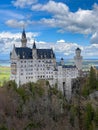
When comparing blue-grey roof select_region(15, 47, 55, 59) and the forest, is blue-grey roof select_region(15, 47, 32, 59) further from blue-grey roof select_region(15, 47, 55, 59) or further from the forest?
the forest

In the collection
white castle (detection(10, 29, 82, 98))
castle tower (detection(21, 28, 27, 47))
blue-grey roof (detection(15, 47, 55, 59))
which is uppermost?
castle tower (detection(21, 28, 27, 47))

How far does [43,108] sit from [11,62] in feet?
72.2

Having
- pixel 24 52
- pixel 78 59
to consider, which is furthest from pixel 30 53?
pixel 78 59

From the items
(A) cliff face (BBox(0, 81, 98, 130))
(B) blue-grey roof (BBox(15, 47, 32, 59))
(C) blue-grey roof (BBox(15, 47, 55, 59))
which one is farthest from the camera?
(C) blue-grey roof (BBox(15, 47, 55, 59))

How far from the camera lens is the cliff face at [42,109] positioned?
151ft

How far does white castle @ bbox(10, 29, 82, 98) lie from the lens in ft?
238

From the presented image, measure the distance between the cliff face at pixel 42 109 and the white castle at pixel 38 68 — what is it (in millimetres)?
4097

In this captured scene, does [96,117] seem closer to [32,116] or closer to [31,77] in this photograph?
[32,116]

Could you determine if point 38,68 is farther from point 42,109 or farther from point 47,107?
A: point 42,109

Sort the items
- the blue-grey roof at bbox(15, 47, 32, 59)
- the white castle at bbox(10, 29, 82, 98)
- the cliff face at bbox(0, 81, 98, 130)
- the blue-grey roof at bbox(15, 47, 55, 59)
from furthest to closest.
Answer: the blue-grey roof at bbox(15, 47, 55, 59) < the blue-grey roof at bbox(15, 47, 32, 59) < the white castle at bbox(10, 29, 82, 98) < the cliff face at bbox(0, 81, 98, 130)

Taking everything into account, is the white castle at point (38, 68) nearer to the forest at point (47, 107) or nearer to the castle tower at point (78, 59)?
the forest at point (47, 107)

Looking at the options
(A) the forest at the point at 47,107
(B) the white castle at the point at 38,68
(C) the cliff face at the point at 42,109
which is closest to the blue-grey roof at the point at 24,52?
(B) the white castle at the point at 38,68

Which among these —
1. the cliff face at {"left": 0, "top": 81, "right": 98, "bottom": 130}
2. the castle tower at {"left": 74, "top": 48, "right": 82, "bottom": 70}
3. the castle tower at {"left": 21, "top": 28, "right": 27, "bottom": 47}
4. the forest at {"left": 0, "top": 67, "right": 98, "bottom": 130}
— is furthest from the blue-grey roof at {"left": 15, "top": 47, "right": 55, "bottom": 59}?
the cliff face at {"left": 0, "top": 81, "right": 98, "bottom": 130}

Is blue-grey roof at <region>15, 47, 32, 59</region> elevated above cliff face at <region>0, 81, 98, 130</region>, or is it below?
above
